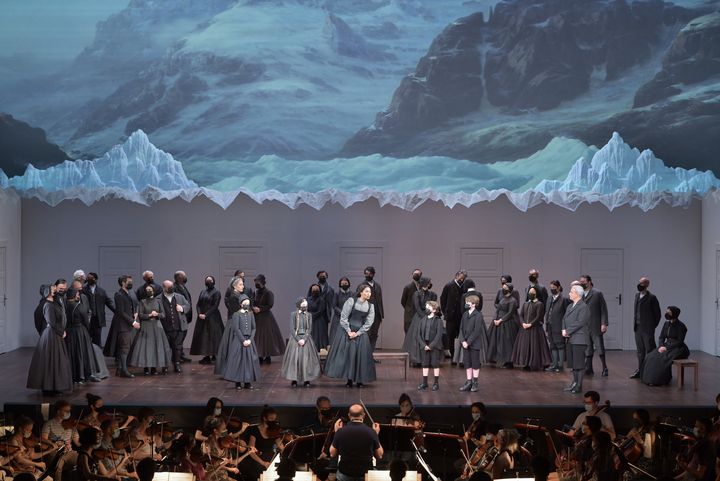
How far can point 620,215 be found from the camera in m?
18.2

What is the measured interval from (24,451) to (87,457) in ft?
3.28

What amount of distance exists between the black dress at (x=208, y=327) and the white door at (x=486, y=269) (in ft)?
16.3

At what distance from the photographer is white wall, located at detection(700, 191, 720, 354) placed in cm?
1738

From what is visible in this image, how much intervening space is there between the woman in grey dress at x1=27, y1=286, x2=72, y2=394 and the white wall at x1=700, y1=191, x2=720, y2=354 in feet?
35.8

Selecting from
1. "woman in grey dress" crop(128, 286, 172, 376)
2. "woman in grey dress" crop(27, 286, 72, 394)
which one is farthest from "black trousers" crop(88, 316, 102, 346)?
"woman in grey dress" crop(27, 286, 72, 394)

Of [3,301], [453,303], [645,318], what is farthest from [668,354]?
[3,301]

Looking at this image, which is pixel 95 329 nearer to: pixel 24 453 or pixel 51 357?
pixel 51 357

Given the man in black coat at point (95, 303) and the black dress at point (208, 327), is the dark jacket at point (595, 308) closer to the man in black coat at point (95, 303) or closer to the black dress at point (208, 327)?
the black dress at point (208, 327)

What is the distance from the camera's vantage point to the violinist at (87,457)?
859 cm

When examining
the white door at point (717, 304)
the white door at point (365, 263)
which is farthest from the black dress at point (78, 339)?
the white door at point (717, 304)

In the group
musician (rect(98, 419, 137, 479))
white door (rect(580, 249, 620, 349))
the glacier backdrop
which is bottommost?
musician (rect(98, 419, 137, 479))

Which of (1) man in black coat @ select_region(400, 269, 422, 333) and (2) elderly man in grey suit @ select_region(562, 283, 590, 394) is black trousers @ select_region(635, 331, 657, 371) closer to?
(2) elderly man in grey suit @ select_region(562, 283, 590, 394)

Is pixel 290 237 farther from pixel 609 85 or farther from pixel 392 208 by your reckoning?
pixel 609 85

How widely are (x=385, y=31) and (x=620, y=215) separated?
18.4ft
